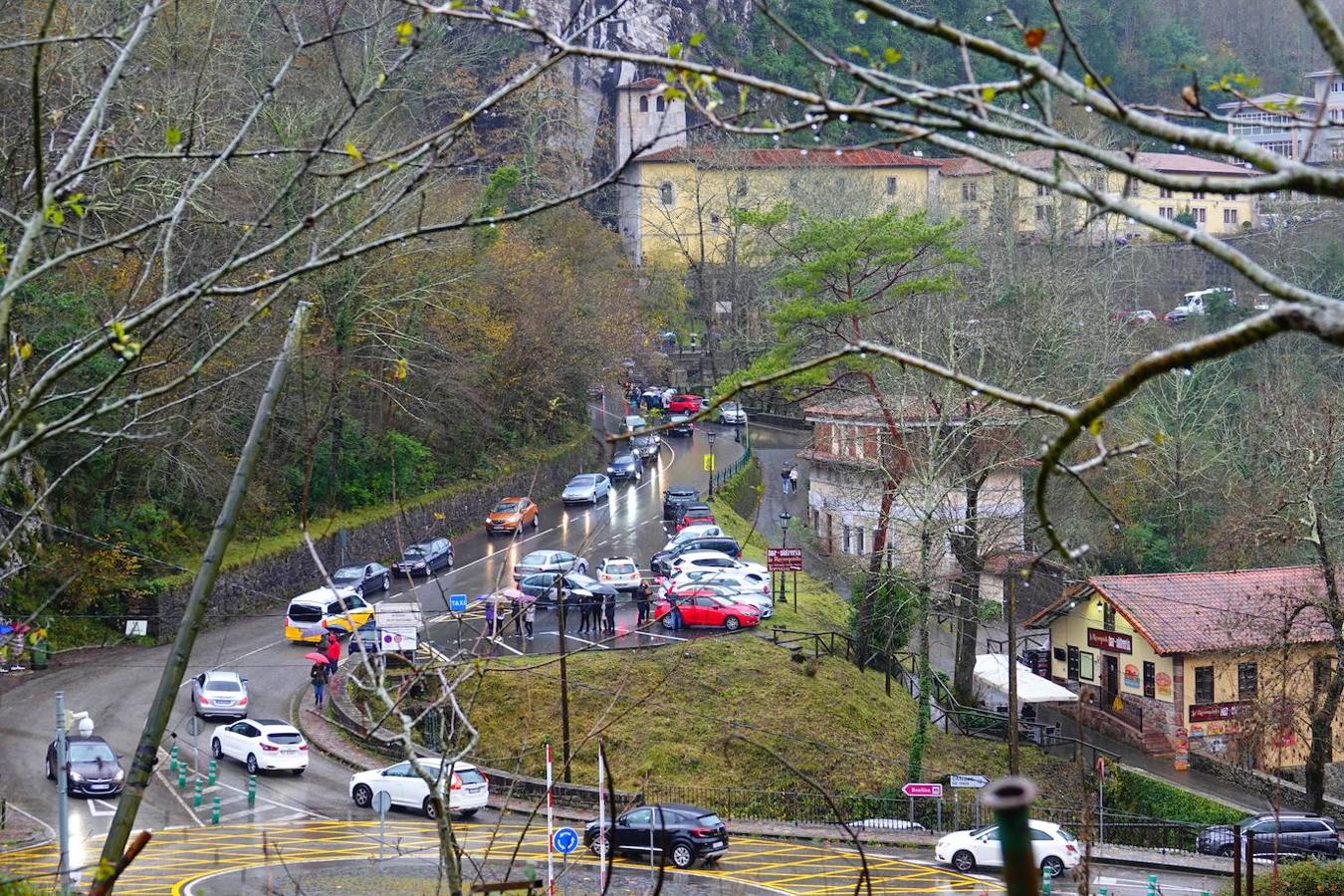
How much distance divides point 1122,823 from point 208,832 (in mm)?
16949

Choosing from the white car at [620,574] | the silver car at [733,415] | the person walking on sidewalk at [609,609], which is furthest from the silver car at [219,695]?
the silver car at [733,415]

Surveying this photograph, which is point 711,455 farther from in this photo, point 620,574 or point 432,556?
point 432,556

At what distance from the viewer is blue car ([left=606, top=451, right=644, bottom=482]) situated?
5025 cm

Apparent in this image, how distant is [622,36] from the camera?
250 ft

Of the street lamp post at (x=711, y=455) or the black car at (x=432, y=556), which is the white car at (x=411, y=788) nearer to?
the black car at (x=432, y=556)

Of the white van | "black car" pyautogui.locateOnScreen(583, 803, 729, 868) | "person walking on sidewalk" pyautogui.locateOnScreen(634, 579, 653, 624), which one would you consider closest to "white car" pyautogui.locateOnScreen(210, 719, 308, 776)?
"black car" pyautogui.locateOnScreen(583, 803, 729, 868)

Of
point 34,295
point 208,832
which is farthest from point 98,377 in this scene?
point 208,832

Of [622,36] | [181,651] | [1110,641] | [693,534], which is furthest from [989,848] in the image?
[622,36]

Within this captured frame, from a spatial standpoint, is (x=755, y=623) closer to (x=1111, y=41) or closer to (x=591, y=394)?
(x=591, y=394)

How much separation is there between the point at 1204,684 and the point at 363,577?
1997 cm

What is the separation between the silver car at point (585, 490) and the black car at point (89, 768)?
75.5 feet

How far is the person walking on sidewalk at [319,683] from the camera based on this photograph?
28.2 meters

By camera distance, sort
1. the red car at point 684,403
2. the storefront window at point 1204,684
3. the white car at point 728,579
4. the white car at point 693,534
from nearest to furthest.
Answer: the storefront window at point 1204,684 < the white car at point 728,579 < the white car at point 693,534 < the red car at point 684,403

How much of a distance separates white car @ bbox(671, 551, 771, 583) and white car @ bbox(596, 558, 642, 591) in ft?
3.54
